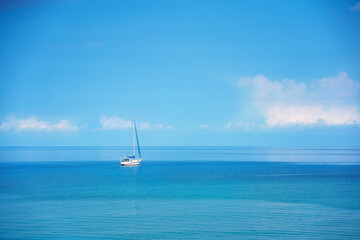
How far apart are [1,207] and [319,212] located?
26.2 meters

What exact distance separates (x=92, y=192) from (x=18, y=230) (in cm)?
1686

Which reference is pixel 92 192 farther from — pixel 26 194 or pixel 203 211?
pixel 203 211

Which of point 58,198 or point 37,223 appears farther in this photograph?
point 58,198

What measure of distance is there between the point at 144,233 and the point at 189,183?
26.7 meters

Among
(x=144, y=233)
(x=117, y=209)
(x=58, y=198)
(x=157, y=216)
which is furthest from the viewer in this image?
(x=58, y=198)

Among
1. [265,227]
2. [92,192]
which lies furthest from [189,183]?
[265,227]

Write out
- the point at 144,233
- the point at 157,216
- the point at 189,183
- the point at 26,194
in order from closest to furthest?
the point at 144,233, the point at 157,216, the point at 26,194, the point at 189,183

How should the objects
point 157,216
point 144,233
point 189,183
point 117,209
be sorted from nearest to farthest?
point 144,233
point 157,216
point 117,209
point 189,183

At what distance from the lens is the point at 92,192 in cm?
4247

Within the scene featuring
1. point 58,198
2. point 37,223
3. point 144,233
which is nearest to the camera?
point 144,233

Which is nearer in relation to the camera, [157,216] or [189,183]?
[157,216]

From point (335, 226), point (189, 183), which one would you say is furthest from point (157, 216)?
point (189, 183)

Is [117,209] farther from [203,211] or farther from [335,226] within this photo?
[335,226]

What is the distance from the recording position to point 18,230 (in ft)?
84.2
